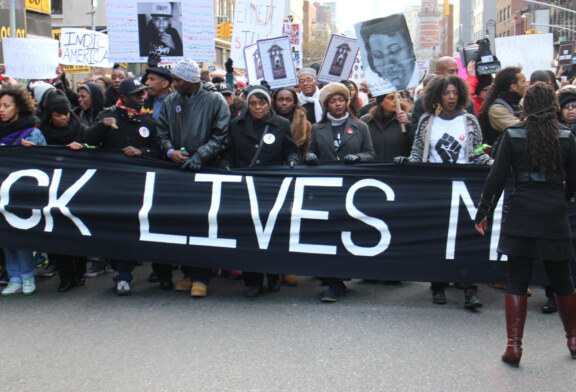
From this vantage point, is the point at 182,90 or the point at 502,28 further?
the point at 502,28

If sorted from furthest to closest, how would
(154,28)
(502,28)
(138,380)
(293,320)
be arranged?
(502,28) → (154,28) → (293,320) → (138,380)

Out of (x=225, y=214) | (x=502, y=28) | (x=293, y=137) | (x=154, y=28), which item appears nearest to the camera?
(x=225, y=214)

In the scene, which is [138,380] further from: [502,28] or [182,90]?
[502,28]

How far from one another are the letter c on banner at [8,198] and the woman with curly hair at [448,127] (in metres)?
3.37

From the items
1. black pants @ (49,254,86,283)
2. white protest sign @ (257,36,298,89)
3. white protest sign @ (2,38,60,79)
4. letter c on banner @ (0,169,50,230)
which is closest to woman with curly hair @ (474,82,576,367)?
white protest sign @ (257,36,298,89)

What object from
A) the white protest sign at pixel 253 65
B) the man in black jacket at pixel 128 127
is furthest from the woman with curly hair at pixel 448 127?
the white protest sign at pixel 253 65

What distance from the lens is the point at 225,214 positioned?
619 cm

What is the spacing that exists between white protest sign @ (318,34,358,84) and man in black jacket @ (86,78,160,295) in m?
2.99

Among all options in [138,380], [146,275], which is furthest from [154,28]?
[138,380]

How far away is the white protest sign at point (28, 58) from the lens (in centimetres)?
1056

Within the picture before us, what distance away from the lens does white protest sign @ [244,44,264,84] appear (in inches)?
339

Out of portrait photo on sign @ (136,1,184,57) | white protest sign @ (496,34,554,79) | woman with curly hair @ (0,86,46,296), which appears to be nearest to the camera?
woman with curly hair @ (0,86,46,296)

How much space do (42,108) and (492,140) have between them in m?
4.60

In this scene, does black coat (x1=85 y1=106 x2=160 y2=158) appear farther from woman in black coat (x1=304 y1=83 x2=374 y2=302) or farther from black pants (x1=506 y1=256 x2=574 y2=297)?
black pants (x1=506 y1=256 x2=574 y2=297)
